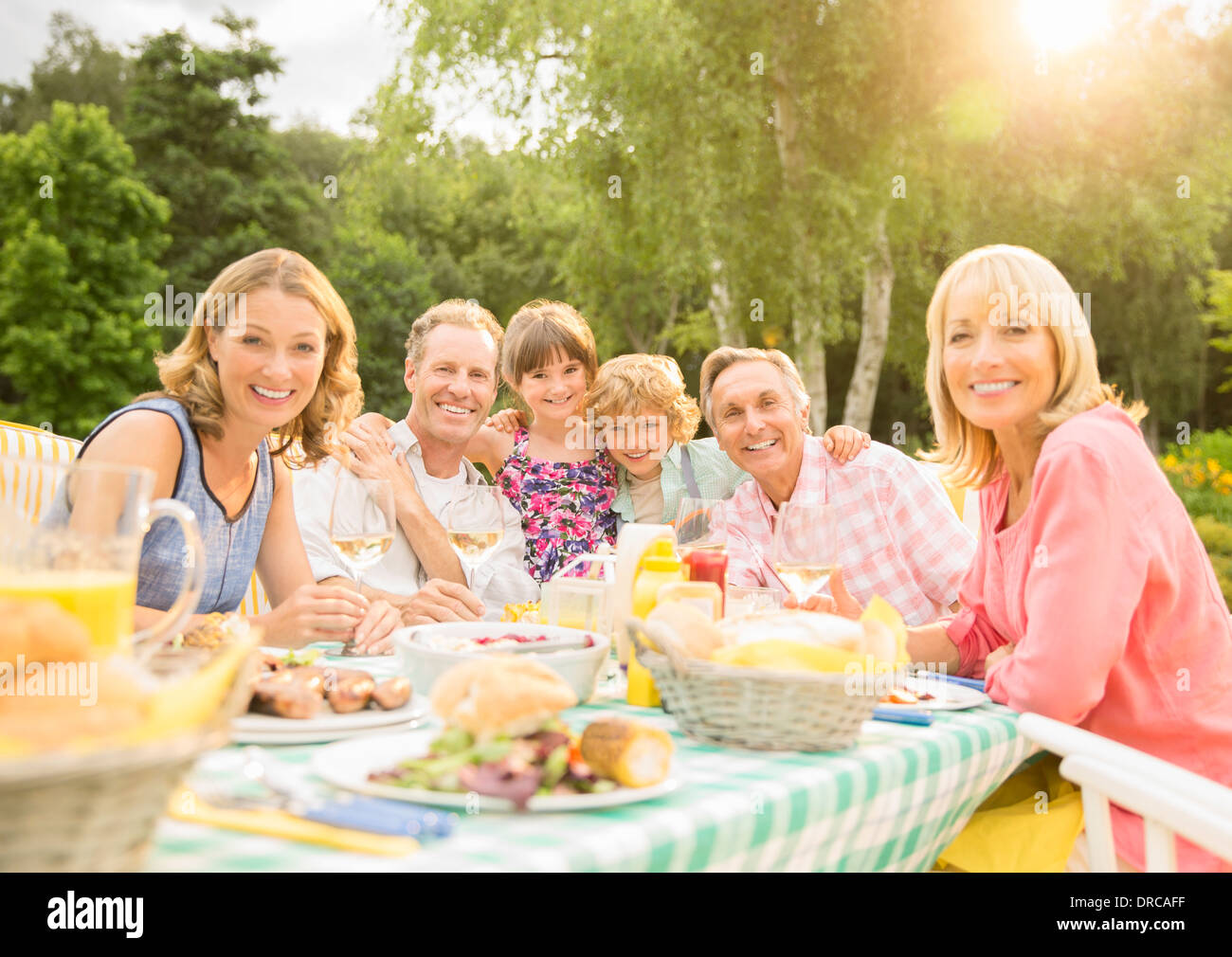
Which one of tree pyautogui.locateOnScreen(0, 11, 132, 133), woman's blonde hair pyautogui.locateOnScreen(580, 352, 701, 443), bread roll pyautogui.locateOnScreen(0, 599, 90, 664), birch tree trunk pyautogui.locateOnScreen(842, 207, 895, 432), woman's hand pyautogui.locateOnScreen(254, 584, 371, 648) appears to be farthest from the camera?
tree pyautogui.locateOnScreen(0, 11, 132, 133)

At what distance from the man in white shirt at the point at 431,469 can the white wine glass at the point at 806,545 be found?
1.66m

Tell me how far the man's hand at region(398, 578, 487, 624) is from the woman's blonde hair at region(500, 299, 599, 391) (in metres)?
1.66

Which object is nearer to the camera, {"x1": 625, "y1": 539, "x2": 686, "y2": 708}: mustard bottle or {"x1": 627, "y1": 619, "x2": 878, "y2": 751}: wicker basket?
{"x1": 627, "y1": 619, "x2": 878, "y2": 751}: wicker basket

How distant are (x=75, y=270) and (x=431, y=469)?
28.7 m

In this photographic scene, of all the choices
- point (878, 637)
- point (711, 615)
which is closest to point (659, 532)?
point (711, 615)

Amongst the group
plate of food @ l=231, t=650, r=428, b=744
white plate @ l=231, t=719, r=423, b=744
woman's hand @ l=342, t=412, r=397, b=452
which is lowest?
white plate @ l=231, t=719, r=423, b=744

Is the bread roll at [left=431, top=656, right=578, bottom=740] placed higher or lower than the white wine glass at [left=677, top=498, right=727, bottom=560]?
lower

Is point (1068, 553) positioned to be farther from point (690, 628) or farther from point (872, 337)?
point (872, 337)

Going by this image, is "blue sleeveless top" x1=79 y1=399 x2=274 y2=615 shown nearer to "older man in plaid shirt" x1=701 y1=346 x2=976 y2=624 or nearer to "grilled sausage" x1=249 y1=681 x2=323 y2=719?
"grilled sausage" x1=249 y1=681 x2=323 y2=719

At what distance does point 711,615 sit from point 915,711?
42 centimetres

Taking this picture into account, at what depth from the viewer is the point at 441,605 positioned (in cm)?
285

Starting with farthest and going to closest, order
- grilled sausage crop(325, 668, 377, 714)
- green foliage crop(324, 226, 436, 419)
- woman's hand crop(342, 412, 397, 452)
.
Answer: green foliage crop(324, 226, 436, 419) → woman's hand crop(342, 412, 397, 452) → grilled sausage crop(325, 668, 377, 714)

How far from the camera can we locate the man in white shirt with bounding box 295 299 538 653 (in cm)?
384

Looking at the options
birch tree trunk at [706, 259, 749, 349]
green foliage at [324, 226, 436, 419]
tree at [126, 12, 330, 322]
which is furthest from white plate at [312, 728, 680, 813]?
tree at [126, 12, 330, 322]
